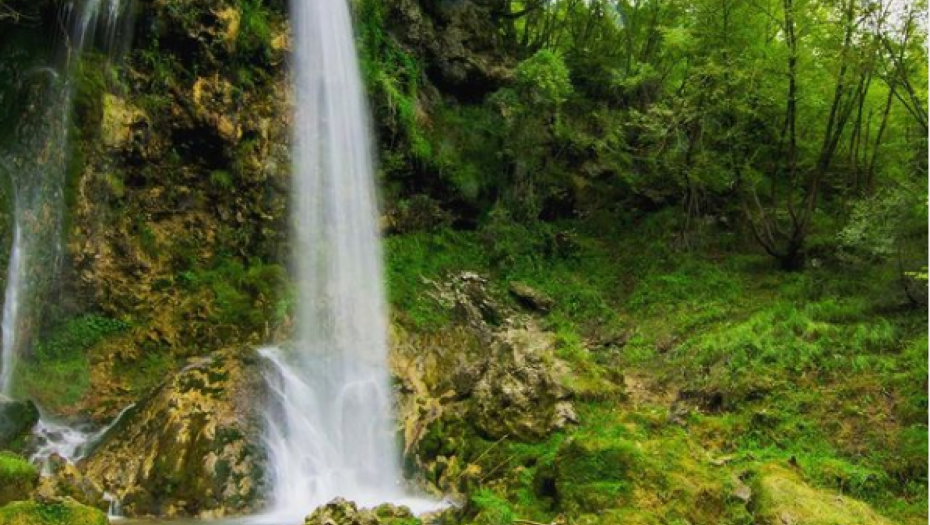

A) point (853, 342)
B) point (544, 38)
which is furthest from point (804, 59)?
point (544, 38)

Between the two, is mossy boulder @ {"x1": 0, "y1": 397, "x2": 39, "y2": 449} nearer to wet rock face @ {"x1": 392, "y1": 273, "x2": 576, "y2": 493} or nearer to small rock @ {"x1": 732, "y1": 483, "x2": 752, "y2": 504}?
wet rock face @ {"x1": 392, "y1": 273, "x2": 576, "y2": 493}

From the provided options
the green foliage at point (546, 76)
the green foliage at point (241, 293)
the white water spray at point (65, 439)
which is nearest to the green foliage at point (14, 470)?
the white water spray at point (65, 439)

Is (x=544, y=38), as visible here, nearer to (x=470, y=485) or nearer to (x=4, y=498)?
(x=470, y=485)

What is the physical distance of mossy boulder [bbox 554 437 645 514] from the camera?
24.8 ft

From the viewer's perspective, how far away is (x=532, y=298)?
1523 cm

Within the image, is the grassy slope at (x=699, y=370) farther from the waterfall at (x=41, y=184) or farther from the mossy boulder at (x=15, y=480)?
the waterfall at (x=41, y=184)

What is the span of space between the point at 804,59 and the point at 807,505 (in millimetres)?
9782

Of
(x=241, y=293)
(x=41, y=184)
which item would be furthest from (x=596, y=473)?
(x=41, y=184)

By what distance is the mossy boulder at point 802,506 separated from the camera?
6.95m

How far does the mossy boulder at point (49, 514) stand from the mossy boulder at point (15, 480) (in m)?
0.85

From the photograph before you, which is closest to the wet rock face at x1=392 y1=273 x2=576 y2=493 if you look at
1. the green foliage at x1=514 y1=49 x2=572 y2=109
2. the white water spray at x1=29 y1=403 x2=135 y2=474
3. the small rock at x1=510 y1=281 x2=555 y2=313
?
the small rock at x1=510 y1=281 x2=555 y2=313

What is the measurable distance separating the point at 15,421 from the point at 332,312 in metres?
5.57

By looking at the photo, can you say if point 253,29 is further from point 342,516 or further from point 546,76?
point 342,516

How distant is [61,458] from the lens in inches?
349
